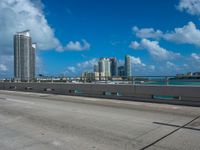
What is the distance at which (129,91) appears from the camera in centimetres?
1902

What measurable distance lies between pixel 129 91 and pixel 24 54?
173 feet

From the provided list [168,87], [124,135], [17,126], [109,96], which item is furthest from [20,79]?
[124,135]

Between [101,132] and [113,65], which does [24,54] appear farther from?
[101,132]

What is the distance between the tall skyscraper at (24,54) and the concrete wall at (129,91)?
33471 mm

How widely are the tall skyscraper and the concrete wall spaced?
33471 mm

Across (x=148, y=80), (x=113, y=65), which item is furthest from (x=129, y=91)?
(x=113, y=65)

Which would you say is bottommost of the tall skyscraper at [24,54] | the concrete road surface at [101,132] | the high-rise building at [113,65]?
the concrete road surface at [101,132]

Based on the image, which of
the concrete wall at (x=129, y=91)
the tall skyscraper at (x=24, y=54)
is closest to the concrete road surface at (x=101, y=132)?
the concrete wall at (x=129, y=91)

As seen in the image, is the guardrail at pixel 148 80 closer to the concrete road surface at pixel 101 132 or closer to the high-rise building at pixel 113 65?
the concrete road surface at pixel 101 132

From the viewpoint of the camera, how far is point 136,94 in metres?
18.5

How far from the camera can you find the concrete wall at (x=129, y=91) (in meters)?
15.4

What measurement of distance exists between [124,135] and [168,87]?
957 centimetres

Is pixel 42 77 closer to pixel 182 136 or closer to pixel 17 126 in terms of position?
pixel 17 126

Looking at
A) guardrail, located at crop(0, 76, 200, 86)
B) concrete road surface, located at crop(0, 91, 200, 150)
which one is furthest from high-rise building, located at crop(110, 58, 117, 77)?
concrete road surface, located at crop(0, 91, 200, 150)
